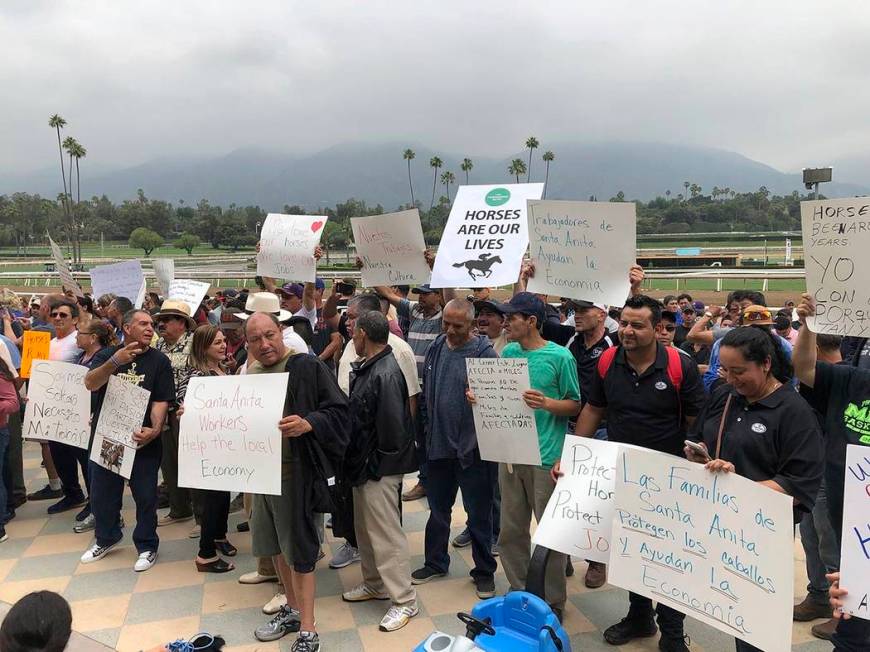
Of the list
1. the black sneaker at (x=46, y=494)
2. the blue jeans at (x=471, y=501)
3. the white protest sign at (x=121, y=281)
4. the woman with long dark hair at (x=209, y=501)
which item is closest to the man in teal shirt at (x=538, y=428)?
the blue jeans at (x=471, y=501)

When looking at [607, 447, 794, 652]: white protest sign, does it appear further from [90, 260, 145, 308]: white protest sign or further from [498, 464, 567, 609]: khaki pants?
[90, 260, 145, 308]: white protest sign

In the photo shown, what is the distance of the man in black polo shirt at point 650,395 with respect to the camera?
355 centimetres

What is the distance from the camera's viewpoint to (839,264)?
3.14 meters

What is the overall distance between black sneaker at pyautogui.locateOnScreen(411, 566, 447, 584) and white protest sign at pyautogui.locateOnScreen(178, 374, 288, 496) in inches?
62.7

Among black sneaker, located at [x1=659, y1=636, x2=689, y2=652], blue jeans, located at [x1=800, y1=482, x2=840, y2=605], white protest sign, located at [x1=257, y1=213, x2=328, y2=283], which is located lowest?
black sneaker, located at [x1=659, y1=636, x2=689, y2=652]

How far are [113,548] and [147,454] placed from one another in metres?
1.09

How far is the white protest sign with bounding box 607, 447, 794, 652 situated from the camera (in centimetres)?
253

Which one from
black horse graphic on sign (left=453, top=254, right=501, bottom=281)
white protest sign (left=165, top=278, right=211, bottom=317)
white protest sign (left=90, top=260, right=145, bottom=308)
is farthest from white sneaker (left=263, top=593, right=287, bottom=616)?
white protest sign (left=90, top=260, right=145, bottom=308)

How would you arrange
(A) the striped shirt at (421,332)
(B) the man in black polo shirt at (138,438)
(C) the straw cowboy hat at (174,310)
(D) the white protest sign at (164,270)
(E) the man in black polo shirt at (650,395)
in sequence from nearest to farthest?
(E) the man in black polo shirt at (650,395)
(B) the man in black polo shirt at (138,438)
(C) the straw cowboy hat at (174,310)
(A) the striped shirt at (421,332)
(D) the white protest sign at (164,270)

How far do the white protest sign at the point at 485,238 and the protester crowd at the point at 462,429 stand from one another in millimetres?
265

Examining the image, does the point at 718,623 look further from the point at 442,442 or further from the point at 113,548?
the point at 113,548

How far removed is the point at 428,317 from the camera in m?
6.09

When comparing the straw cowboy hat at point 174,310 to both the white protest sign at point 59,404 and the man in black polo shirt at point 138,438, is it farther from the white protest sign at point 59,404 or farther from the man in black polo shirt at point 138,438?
the white protest sign at point 59,404

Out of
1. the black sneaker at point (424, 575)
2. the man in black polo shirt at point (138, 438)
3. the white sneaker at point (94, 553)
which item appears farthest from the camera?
the white sneaker at point (94, 553)
